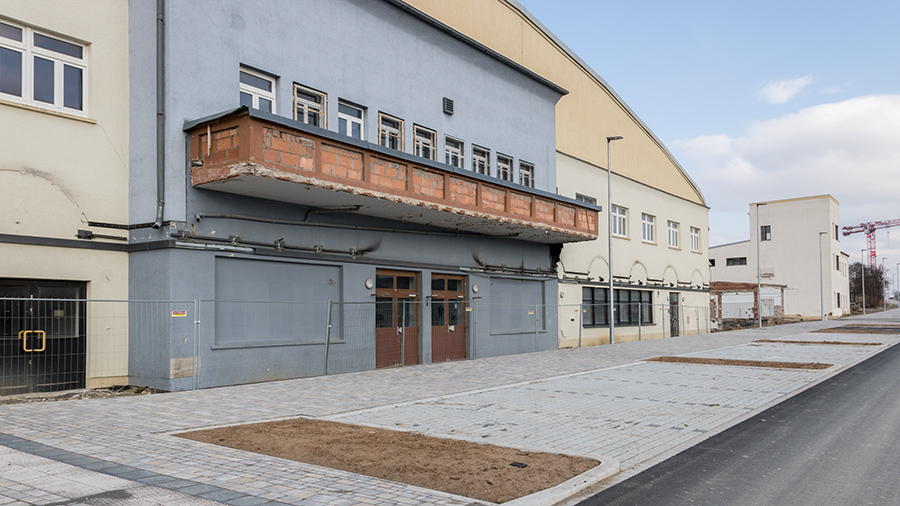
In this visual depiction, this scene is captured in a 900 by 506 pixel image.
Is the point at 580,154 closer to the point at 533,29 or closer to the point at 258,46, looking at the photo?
the point at 533,29

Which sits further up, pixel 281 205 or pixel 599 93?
pixel 599 93

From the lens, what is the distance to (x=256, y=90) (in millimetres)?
15656

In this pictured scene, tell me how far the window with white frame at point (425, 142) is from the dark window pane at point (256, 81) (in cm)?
541

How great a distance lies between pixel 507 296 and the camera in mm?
24547

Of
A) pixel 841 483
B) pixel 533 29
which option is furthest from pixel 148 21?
pixel 533 29

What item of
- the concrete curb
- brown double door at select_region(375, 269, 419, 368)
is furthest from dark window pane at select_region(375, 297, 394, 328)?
the concrete curb

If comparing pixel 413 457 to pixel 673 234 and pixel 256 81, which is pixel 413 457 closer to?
pixel 256 81

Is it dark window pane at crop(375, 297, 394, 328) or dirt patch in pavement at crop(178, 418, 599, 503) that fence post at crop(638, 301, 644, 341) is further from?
dirt patch in pavement at crop(178, 418, 599, 503)

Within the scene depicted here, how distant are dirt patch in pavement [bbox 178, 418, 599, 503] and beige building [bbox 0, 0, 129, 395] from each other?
5.77 meters

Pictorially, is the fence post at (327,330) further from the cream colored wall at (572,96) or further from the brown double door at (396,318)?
the cream colored wall at (572,96)

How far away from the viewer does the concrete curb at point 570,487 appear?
5.66 meters

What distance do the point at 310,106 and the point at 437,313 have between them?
751 centimetres

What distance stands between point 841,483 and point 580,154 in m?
25.3

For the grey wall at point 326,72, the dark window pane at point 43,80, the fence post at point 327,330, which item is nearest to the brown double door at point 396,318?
the fence post at point 327,330
